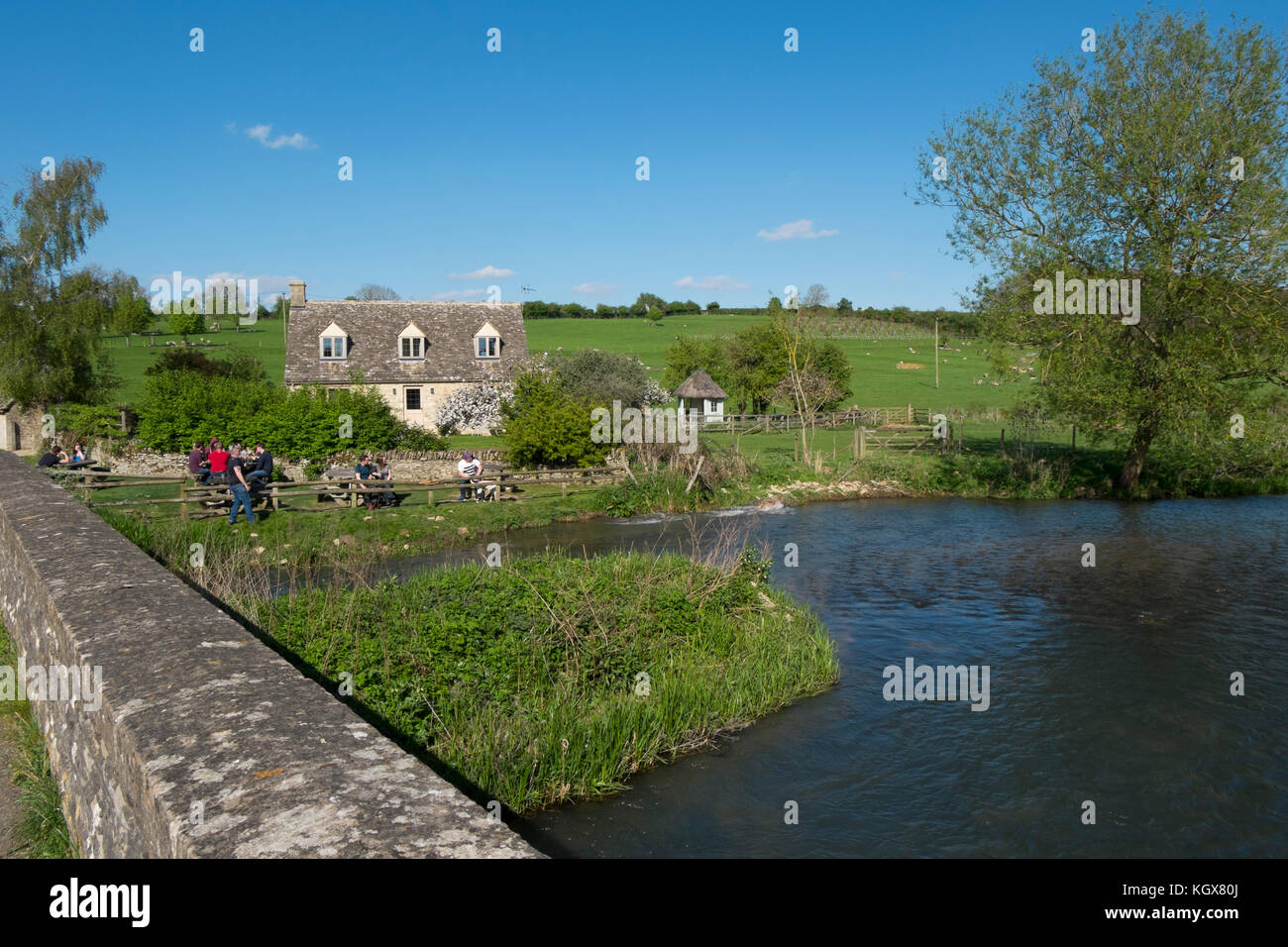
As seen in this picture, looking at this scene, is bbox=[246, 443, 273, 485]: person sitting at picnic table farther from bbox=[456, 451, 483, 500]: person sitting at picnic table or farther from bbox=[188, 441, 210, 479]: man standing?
bbox=[456, 451, 483, 500]: person sitting at picnic table

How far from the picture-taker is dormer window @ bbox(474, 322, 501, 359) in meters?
50.9

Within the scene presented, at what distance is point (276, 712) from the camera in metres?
4.91

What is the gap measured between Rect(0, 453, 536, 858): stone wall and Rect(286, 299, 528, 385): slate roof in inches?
1665

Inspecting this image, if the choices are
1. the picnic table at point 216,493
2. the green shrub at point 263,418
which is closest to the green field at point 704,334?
the green shrub at point 263,418

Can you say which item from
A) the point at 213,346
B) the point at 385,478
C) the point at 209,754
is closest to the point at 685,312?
the point at 213,346

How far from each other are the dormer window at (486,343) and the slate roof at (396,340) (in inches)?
9.3

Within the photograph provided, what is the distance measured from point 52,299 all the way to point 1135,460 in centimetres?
4617

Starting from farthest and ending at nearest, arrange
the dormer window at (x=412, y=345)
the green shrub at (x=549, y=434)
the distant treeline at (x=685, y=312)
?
the distant treeline at (x=685, y=312) → the dormer window at (x=412, y=345) → the green shrub at (x=549, y=434)

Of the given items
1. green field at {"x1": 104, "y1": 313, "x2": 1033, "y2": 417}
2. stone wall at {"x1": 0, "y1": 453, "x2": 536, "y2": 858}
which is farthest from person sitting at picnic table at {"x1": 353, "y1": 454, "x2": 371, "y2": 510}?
green field at {"x1": 104, "y1": 313, "x2": 1033, "y2": 417}

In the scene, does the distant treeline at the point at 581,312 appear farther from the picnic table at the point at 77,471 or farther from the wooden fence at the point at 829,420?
the picnic table at the point at 77,471

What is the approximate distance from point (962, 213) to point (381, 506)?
71.7 feet
